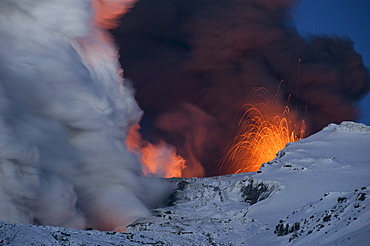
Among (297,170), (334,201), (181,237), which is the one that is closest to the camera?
(334,201)

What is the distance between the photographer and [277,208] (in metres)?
58.6

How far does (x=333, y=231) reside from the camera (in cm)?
3209

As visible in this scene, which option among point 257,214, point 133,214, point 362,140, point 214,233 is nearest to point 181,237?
point 214,233

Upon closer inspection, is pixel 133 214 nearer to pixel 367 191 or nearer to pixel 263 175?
pixel 263 175

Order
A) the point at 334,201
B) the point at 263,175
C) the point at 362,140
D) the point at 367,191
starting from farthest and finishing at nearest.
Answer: the point at 362,140 → the point at 263,175 → the point at 334,201 → the point at 367,191

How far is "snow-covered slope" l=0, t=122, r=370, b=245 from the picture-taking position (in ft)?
108

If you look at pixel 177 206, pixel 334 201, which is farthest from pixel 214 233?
pixel 177 206

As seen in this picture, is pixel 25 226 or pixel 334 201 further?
pixel 334 201

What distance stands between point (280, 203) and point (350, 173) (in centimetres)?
1121

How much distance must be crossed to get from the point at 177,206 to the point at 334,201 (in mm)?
49657

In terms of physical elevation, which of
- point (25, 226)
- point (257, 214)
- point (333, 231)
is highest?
point (257, 214)

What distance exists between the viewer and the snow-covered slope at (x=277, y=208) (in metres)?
32.8

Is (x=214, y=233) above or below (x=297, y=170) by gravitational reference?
below

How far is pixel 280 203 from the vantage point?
59531 mm
